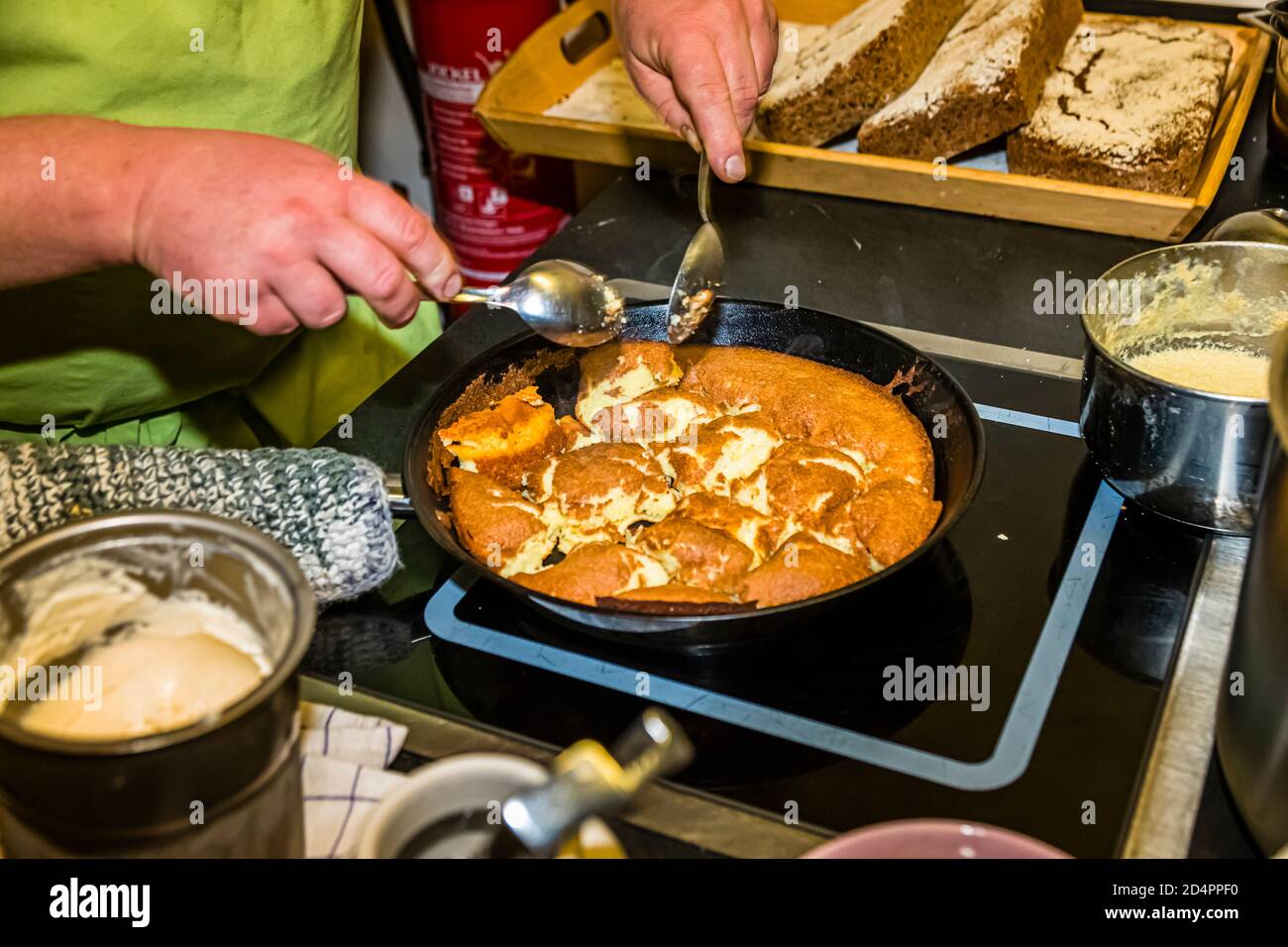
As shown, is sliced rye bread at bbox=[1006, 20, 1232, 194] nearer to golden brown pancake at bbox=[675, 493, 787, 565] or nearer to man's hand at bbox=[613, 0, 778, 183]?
man's hand at bbox=[613, 0, 778, 183]

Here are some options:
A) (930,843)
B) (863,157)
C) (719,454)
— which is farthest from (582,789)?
(863,157)

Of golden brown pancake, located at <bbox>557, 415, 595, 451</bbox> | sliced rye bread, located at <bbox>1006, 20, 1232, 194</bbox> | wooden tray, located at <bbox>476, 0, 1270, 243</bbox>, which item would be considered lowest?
golden brown pancake, located at <bbox>557, 415, 595, 451</bbox>

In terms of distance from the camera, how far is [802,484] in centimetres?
114

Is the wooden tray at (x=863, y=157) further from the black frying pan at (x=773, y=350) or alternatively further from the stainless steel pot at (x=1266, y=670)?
the stainless steel pot at (x=1266, y=670)

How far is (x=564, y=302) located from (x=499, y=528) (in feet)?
0.84

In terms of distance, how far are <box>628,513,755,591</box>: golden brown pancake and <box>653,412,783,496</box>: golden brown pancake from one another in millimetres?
100

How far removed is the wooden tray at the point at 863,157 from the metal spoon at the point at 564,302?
64 cm

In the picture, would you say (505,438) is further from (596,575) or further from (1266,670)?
(1266,670)

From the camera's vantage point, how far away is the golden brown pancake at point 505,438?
1.19 metres

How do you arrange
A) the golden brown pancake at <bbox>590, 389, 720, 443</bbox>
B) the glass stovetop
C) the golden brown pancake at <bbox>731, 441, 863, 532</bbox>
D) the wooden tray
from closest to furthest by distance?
the glass stovetop, the golden brown pancake at <bbox>731, 441, 863, 532</bbox>, the golden brown pancake at <bbox>590, 389, 720, 443</bbox>, the wooden tray

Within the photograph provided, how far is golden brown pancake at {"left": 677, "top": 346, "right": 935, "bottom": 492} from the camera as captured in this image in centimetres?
118

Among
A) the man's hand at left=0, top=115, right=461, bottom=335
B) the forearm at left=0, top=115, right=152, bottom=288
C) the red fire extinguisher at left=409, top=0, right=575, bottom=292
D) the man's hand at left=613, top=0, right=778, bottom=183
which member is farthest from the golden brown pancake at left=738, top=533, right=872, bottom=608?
the red fire extinguisher at left=409, top=0, right=575, bottom=292
